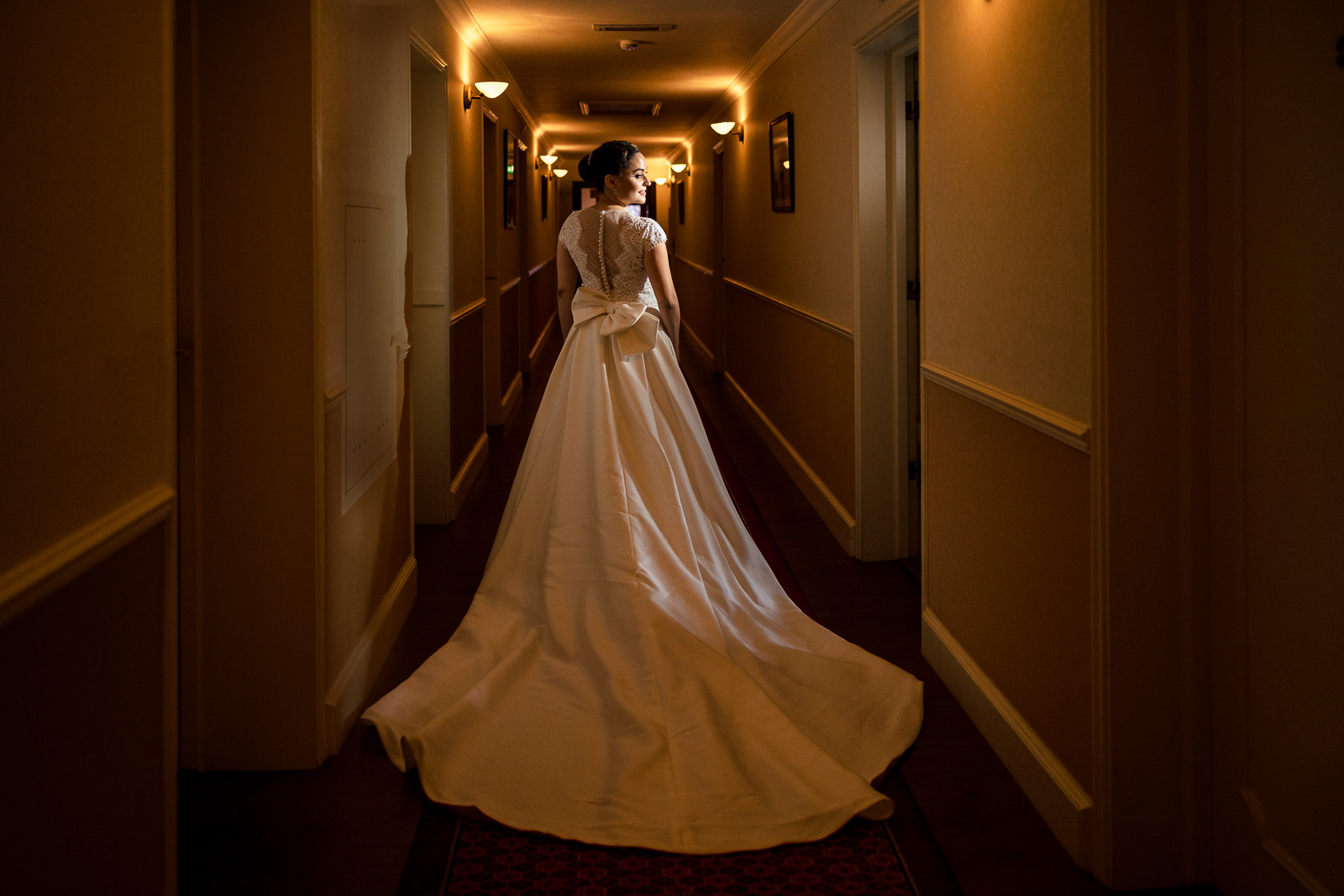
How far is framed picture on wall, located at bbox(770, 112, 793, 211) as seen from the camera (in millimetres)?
6230

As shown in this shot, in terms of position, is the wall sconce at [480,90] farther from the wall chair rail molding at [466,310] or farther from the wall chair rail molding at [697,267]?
the wall chair rail molding at [697,267]

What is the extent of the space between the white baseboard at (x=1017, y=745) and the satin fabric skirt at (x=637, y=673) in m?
0.18

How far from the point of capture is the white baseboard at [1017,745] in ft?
7.75

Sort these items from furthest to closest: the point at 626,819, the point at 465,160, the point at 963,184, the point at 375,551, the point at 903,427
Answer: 1. the point at 465,160
2. the point at 903,427
3. the point at 375,551
4. the point at 963,184
5. the point at 626,819

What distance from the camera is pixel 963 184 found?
3.11 meters

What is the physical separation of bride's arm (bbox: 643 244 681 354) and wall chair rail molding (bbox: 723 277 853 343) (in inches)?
34.1

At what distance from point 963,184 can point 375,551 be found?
7.18 ft

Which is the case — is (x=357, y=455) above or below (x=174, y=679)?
above

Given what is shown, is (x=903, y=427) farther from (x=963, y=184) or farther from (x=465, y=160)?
(x=465, y=160)

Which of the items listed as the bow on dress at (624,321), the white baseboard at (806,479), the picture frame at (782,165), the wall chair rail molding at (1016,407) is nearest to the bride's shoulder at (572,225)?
the bow on dress at (624,321)

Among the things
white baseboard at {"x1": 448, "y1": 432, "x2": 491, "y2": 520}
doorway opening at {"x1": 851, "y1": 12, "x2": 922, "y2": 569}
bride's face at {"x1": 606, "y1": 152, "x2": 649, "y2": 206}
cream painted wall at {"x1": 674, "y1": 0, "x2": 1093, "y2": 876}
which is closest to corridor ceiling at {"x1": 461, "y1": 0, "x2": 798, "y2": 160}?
doorway opening at {"x1": 851, "y1": 12, "x2": 922, "y2": 569}

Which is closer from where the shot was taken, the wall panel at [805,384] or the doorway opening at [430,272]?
the wall panel at [805,384]

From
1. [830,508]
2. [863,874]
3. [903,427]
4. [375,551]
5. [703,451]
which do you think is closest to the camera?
[863,874]

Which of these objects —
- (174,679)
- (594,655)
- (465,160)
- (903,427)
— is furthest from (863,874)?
(465,160)
